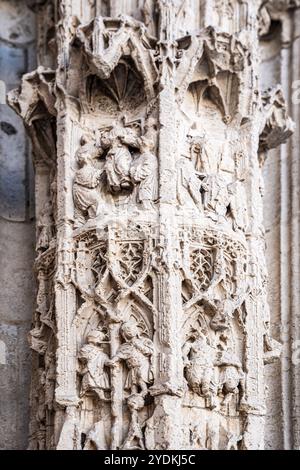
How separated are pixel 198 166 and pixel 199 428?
186 centimetres

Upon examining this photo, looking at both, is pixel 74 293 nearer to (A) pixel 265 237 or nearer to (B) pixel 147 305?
(B) pixel 147 305

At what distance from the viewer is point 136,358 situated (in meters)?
11.4

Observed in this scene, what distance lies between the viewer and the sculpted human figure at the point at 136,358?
448 inches

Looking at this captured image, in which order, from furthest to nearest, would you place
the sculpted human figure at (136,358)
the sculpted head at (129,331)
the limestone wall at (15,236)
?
the limestone wall at (15,236) → the sculpted head at (129,331) → the sculpted human figure at (136,358)

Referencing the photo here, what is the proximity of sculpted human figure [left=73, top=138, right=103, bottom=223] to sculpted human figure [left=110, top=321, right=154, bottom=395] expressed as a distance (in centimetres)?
89

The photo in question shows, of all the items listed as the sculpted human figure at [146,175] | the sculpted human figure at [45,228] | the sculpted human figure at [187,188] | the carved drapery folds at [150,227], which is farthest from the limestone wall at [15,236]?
the sculpted human figure at [187,188]

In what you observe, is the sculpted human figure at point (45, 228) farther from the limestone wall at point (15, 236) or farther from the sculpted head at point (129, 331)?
the sculpted head at point (129, 331)

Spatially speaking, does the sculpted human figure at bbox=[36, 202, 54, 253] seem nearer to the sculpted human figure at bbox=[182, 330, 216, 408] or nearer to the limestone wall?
the limestone wall

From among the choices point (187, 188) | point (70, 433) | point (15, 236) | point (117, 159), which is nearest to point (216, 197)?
point (187, 188)

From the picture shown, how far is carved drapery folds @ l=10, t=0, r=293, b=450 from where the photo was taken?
1144cm

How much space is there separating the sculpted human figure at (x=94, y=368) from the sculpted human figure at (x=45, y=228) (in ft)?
2.99

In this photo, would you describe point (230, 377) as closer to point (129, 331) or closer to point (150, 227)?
point (129, 331)
